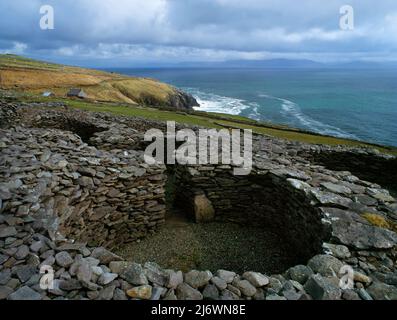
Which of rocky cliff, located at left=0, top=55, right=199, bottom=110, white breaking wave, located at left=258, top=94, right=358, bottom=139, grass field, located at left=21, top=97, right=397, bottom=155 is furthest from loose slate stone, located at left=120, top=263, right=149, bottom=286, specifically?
white breaking wave, located at left=258, top=94, right=358, bottom=139

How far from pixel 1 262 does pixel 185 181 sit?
7.01 meters

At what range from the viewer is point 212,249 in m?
9.90

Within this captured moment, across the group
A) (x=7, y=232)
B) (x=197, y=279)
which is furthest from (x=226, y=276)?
(x=7, y=232)

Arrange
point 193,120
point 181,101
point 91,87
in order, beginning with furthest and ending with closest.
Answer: point 181,101 < point 91,87 < point 193,120

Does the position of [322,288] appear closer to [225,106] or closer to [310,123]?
[310,123]

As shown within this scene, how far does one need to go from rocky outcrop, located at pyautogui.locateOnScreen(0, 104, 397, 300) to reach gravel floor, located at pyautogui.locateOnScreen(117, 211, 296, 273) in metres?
0.37

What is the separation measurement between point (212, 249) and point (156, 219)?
7.71ft

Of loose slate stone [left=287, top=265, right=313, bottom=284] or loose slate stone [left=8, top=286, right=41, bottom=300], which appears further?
loose slate stone [left=287, top=265, right=313, bottom=284]

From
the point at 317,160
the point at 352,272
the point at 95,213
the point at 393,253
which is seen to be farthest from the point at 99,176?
the point at 317,160

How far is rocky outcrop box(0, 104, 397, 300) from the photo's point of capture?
17.6ft

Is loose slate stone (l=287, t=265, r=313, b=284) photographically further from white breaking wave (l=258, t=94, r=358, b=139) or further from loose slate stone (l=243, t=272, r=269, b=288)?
white breaking wave (l=258, t=94, r=358, b=139)

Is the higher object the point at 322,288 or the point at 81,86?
the point at 81,86

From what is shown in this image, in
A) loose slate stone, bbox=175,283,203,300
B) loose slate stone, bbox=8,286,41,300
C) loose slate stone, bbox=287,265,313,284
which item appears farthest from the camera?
loose slate stone, bbox=287,265,313,284
